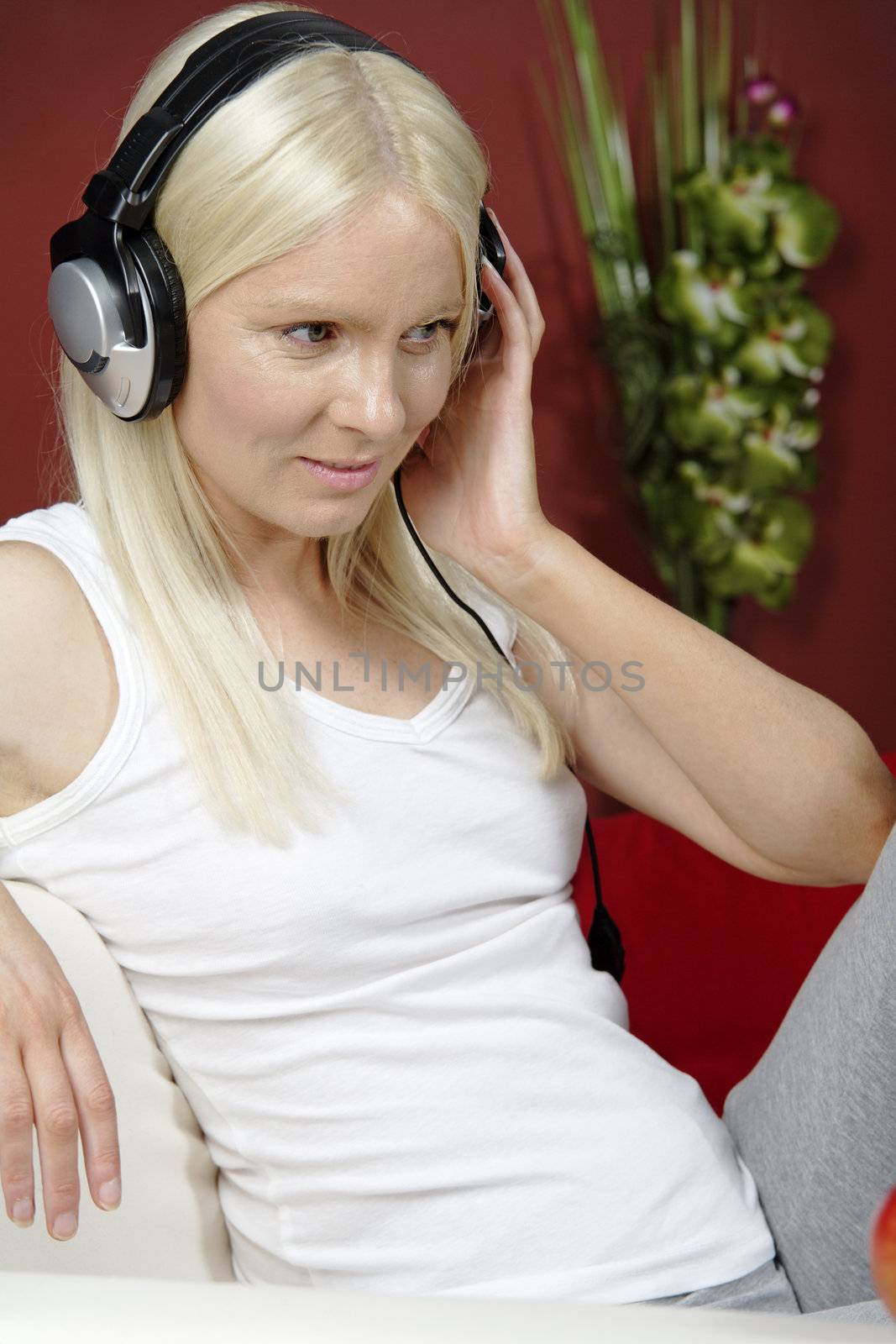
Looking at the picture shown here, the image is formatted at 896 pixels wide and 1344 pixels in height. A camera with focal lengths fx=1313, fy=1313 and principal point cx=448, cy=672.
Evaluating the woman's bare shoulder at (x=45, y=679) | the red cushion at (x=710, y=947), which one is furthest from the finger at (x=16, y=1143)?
the red cushion at (x=710, y=947)

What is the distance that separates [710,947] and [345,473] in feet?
3.03

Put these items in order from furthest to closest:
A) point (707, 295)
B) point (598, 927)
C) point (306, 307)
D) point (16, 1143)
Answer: point (707, 295) → point (598, 927) → point (306, 307) → point (16, 1143)

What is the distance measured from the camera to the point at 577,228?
2578mm

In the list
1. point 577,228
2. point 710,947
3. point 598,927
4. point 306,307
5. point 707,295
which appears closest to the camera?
point 306,307

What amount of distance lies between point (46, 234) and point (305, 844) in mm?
1635

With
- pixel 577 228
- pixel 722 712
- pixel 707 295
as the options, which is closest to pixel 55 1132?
pixel 722 712

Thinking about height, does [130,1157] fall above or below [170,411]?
below

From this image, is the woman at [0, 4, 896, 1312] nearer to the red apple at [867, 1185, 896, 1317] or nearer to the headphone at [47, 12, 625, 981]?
the headphone at [47, 12, 625, 981]

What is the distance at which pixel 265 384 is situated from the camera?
88cm

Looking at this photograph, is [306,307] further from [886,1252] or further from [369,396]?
[886,1252]

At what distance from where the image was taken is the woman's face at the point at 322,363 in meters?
0.85

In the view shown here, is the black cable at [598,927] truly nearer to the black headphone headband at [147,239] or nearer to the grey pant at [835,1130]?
the grey pant at [835,1130]

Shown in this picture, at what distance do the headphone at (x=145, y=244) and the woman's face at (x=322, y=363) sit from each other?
0.03m

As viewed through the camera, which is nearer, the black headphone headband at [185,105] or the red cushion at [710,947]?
the black headphone headband at [185,105]
